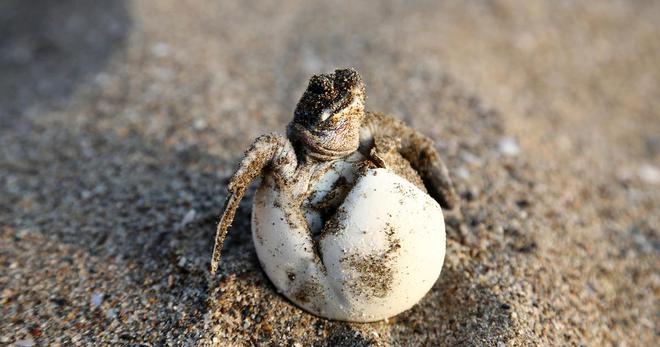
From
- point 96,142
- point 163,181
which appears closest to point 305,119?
point 163,181

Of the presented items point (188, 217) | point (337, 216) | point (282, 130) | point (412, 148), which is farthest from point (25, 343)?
point (282, 130)

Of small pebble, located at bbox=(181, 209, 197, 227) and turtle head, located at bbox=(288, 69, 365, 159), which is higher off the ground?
turtle head, located at bbox=(288, 69, 365, 159)

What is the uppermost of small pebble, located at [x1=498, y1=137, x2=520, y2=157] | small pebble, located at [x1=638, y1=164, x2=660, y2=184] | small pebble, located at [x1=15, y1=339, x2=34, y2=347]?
small pebble, located at [x1=15, y1=339, x2=34, y2=347]

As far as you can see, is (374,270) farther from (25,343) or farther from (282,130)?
(282,130)

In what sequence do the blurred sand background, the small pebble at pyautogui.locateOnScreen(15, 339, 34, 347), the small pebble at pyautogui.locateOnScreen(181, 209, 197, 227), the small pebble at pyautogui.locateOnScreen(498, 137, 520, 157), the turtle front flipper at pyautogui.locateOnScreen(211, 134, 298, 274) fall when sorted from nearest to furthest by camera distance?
1. the turtle front flipper at pyautogui.locateOnScreen(211, 134, 298, 274)
2. the small pebble at pyautogui.locateOnScreen(15, 339, 34, 347)
3. the blurred sand background
4. the small pebble at pyautogui.locateOnScreen(181, 209, 197, 227)
5. the small pebble at pyautogui.locateOnScreen(498, 137, 520, 157)

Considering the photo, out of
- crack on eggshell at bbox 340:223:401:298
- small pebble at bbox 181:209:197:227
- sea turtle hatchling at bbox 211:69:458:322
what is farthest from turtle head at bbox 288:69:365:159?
Answer: small pebble at bbox 181:209:197:227

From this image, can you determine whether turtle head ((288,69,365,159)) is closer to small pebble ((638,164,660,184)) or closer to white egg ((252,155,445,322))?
white egg ((252,155,445,322))

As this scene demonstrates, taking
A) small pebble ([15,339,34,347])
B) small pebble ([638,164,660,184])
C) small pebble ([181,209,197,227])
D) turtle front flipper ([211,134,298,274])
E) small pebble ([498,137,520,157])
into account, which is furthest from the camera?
small pebble ([638,164,660,184])
